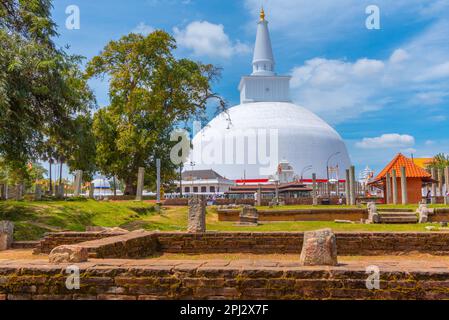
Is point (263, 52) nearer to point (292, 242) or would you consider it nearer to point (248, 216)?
point (248, 216)

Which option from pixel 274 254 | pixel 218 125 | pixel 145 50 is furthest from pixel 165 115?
pixel 218 125

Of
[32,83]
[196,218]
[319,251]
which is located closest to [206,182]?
[32,83]

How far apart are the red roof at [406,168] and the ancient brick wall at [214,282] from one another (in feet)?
87.2

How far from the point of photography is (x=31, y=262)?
4.89 m

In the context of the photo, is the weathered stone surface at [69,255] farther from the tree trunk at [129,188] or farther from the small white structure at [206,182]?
the small white structure at [206,182]

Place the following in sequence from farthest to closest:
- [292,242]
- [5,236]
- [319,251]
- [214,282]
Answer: [5,236], [292,242], [319,251], [214,282]

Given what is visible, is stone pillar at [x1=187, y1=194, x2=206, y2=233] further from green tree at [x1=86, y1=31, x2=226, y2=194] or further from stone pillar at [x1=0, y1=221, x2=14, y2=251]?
green tree at [x1=86, y1=31, x2=226, y2=194]

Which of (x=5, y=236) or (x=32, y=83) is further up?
(x=32, y=83)

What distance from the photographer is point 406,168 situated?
30141mm

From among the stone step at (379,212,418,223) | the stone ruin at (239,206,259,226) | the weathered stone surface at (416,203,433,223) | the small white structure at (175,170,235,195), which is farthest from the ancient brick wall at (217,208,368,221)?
the small white structure at (175,170,235,195)

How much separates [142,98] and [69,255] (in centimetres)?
2257

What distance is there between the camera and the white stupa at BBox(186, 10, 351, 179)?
69250 mm

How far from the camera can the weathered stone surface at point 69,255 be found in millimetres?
5039
